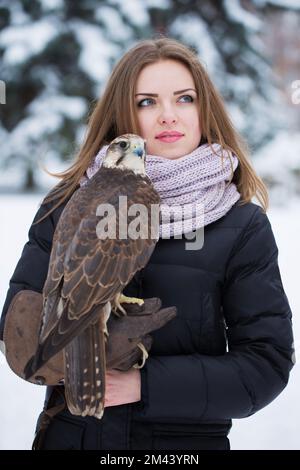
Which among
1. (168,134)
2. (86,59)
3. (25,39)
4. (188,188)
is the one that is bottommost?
(188,188)

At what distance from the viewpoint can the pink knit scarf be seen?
1.66 meters

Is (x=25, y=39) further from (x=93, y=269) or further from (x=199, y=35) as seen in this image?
(x=93, y=269)

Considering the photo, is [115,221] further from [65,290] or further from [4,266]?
[4,266]

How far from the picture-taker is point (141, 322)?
1.39 m

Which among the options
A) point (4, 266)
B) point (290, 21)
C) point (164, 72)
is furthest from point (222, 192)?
point (290, 21)

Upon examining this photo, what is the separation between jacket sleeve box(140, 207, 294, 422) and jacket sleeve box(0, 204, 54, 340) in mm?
411

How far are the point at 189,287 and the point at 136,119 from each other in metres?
0.50

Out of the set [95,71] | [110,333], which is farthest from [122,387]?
[95,71]

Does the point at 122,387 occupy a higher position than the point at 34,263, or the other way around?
the point at 34,263

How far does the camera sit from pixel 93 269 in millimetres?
1400

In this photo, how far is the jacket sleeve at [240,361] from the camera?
1579 millimetres

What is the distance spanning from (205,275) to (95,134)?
571 mm

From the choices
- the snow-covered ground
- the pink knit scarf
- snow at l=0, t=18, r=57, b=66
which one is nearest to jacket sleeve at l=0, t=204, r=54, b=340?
the pink knit scarf

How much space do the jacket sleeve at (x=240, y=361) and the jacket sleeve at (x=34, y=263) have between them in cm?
41
